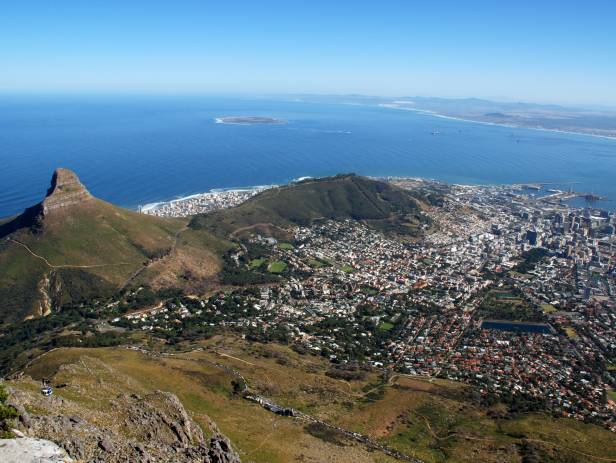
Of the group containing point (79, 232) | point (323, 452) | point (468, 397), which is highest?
point (79, 232)

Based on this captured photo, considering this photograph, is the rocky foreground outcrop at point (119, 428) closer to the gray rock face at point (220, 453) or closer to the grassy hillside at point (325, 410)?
the gray rock face at point (220, 453)

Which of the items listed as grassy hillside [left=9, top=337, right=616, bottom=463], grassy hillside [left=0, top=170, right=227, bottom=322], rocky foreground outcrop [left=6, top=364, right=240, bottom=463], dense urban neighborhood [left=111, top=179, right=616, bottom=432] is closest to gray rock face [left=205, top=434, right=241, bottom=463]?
rocky foreground outcrop [left=6, top=364, right=240, bottom=463]

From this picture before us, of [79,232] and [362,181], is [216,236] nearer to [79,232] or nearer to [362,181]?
[79,232]

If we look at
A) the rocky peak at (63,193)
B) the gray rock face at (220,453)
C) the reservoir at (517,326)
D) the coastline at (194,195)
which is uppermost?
the rocky peak at (63,193)

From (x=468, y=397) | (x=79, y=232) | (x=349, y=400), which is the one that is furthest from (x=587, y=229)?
(x=79, y=232)

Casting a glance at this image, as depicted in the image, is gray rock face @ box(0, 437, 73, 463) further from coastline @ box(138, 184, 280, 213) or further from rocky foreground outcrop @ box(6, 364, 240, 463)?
coastline @ box(138, 184, 280, 213)

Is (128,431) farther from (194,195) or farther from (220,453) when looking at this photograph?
(194,195)

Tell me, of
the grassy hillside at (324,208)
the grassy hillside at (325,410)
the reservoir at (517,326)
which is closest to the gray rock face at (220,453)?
the grassy hillside at (325,410)
